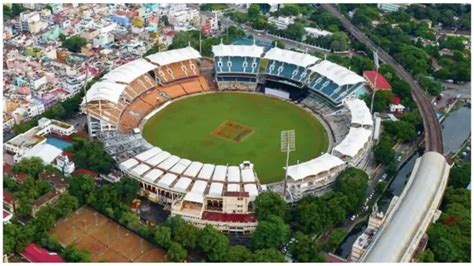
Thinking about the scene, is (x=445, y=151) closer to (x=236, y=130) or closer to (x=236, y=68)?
(x=236, y=130)

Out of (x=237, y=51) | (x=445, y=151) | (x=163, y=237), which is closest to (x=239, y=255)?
(x=163, y=237)

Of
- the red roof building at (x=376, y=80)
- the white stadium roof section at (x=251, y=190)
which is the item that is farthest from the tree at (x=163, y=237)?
the red roof building at (x=376, y=80)

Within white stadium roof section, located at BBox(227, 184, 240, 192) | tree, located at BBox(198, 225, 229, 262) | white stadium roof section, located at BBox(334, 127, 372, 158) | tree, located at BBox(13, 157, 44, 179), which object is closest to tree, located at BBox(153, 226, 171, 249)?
tree, located at BBox(198, 225, 229, 262)

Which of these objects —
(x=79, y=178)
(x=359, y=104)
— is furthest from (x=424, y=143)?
(x=79, y=178)

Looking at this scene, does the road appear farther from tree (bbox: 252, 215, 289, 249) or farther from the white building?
tree (bbox: 252, 215, 289, 249)

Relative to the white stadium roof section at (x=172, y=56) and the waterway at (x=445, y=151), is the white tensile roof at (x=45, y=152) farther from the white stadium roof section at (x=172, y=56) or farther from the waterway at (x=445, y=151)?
the waterway at (x=445, y=151)

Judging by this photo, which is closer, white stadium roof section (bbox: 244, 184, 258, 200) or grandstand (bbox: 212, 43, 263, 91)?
white stadium roof section (bbox: 244, 184, 258, 200)

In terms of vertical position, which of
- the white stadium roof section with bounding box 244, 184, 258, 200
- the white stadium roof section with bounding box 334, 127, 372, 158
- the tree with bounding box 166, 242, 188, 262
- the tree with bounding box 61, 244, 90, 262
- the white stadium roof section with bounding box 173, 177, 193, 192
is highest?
the white stadium roof section with bounding box 334, 127, 372, 158
